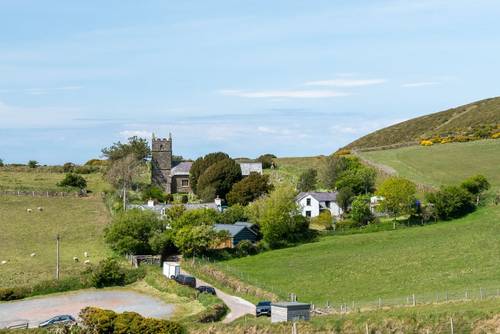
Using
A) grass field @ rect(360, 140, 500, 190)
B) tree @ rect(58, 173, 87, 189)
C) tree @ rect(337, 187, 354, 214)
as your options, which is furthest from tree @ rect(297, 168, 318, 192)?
tree @ rect(58, 173, 87, 189)

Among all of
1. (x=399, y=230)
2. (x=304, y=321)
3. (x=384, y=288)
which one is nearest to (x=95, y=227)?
(x=399, y=230)

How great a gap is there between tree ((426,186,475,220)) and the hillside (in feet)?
240

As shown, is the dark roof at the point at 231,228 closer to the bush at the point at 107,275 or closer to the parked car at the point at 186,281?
the bush at the point at 107,275

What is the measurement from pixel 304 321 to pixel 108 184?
8362cm

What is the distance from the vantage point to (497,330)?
1421 inches

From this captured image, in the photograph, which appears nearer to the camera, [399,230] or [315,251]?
[315,251]

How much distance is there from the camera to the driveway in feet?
177

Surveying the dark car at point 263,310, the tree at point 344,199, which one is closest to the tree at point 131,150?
the tree at point 344,199

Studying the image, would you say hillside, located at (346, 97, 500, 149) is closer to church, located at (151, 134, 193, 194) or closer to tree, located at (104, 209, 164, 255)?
church, located at (151, 134, 193, 194)

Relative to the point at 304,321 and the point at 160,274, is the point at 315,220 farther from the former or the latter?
the point at 304,321

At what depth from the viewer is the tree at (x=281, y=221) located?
276 ft

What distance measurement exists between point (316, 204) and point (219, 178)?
17.2 metres

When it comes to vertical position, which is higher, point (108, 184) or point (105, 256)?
point (108, 184)

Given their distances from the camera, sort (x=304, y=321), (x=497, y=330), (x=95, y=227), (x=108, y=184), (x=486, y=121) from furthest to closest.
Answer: (x=486, y=121), (x=108, y=184), (x=95, y=227), (x=304, y=321), (x=497, y=330)
